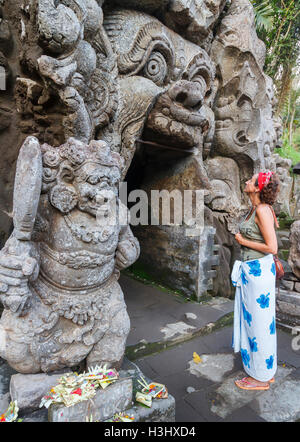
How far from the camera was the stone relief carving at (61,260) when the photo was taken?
5.15ft

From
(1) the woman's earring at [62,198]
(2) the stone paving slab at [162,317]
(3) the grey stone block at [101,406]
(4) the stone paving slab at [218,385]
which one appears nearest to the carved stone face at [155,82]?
(1) the woman's earring at [62,198]

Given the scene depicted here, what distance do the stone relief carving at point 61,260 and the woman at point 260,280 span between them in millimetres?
1123

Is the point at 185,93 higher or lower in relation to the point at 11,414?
higher

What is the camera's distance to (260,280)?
7.31 feet

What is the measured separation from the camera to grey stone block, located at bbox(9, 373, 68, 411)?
1.57m

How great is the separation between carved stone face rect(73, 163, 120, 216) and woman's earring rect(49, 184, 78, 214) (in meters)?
0.05

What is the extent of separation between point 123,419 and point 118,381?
0.62ft

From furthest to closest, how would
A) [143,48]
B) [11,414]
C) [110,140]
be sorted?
1. [143,48]
2. [110,140]
3. [11,414]

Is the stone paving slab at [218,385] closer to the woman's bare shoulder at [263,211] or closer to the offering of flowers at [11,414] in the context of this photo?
the offering of flowers at [11,414]

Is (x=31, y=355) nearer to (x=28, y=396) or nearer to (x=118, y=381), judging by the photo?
(x=28, y=396)

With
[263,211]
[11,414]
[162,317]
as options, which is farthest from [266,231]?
[11,414]

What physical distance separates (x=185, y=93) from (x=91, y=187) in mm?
2362

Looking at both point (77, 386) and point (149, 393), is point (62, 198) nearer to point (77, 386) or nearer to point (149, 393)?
point (77, 386)

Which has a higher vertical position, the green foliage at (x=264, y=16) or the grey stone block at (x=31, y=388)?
the green foliage at (x=264, y=16)
